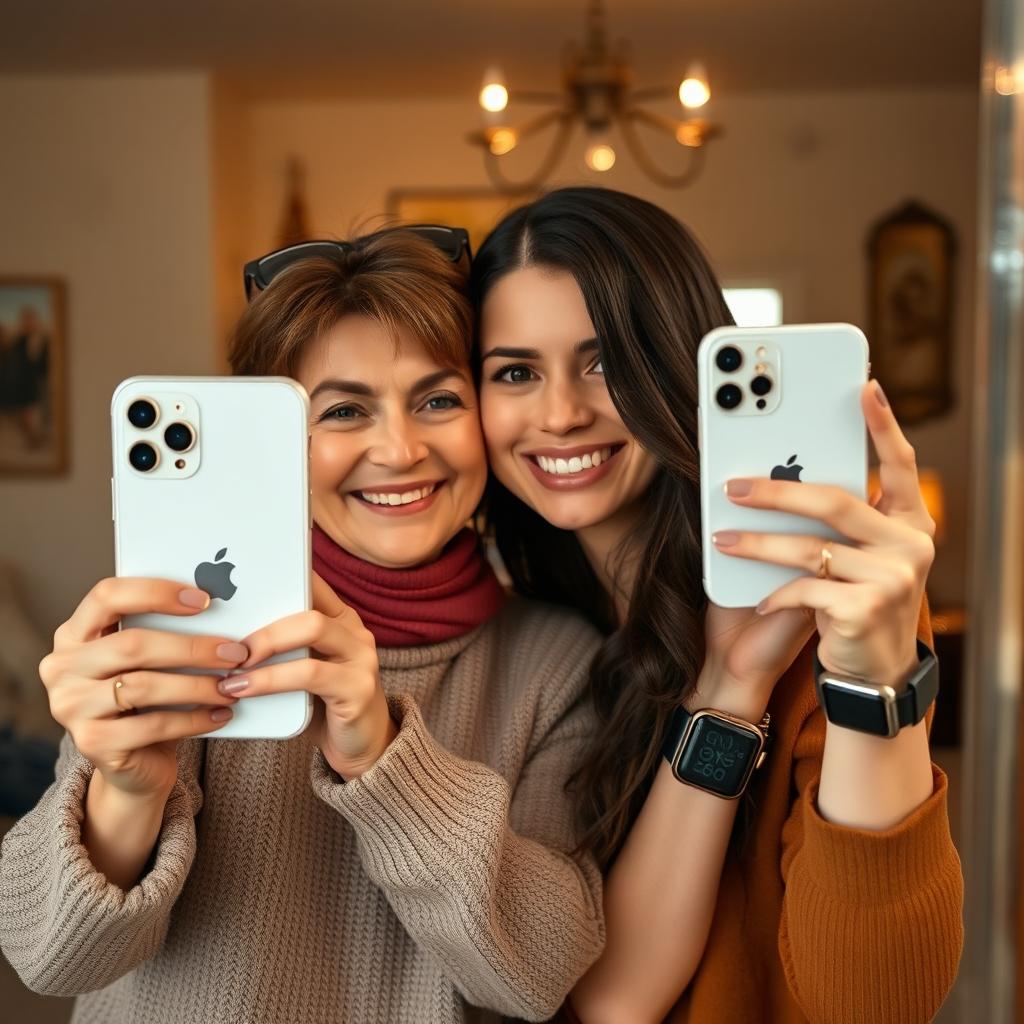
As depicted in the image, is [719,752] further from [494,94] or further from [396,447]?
[494,94]

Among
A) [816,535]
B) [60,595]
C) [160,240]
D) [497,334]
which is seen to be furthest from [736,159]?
[816,535]

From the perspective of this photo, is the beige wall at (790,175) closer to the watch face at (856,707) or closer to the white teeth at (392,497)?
the white teeth at (392,497)

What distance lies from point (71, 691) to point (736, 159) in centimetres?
488

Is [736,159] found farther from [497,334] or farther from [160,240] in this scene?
[497,334]

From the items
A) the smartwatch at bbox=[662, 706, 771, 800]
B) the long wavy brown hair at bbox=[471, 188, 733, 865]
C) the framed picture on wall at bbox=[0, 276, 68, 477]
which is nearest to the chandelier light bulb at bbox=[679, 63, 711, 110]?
the long wavy brown hair at bbox=[471, 188, 733, 865]

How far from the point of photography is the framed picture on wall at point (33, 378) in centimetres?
482

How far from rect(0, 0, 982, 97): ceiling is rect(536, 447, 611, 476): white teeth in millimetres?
3116

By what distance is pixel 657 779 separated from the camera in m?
1.09

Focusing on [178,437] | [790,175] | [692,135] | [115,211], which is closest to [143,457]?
[178,437]

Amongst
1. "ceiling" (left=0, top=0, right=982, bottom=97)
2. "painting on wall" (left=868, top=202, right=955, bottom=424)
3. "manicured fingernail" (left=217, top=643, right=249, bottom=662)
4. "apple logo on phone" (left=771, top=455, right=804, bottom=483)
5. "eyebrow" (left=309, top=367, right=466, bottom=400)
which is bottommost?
"manicured fingernail" (left=217, top=643, right=249, bottom=662)

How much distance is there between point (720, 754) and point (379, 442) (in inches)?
16.6

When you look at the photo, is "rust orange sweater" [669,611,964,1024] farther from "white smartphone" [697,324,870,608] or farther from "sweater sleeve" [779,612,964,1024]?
"white smartphone" [697,324,870,608]

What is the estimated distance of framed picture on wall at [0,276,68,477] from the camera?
4.82 metres

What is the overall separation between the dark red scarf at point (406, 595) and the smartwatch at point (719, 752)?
251 mm
